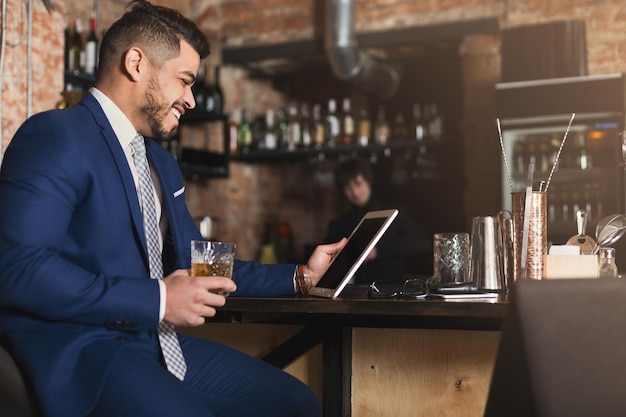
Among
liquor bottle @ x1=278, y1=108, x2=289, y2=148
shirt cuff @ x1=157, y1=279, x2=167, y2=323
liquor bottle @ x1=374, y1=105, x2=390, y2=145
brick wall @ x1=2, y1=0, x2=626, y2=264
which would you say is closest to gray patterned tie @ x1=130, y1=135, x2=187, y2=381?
shirt cuff @ x1=157, y1=279, x2=167, y2=323

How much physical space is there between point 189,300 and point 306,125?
469 cm

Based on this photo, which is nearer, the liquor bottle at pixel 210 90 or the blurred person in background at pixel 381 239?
the blurred person in background at pixel 381 239

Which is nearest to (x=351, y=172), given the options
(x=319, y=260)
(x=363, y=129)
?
(x=363, y=129)

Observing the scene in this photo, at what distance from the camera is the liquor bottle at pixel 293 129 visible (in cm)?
599

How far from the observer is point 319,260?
210 cm

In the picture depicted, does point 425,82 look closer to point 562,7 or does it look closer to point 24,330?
point 562,7

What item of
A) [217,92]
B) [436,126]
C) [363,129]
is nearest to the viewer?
[436,126]

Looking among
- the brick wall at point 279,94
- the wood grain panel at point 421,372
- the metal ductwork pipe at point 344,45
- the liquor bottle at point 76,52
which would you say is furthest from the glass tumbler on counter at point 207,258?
the metal ductwork pipe at point 344,45

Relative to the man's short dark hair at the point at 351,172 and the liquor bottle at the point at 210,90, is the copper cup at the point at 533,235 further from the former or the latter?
Answer: the liquor bottle at the point at 210,90

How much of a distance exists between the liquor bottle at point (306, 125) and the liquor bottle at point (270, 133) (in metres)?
0.22

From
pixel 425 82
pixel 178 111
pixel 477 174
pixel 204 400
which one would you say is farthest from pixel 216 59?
pixel 204 400

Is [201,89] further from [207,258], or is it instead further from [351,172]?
[207,258]

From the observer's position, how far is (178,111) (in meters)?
1.94

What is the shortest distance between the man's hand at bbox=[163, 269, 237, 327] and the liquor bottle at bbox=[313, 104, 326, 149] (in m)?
4.31
